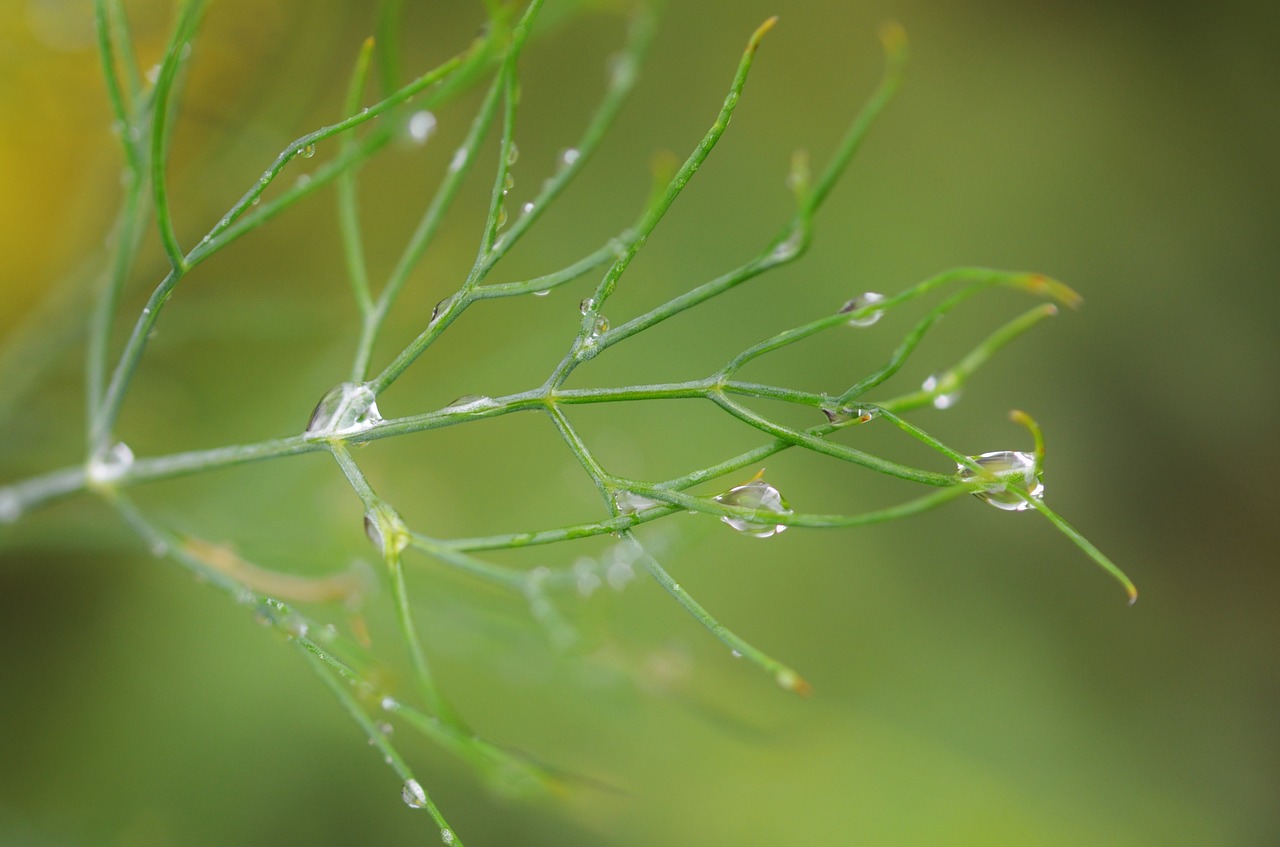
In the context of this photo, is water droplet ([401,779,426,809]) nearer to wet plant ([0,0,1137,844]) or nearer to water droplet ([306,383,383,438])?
wet plant ([0,0,1137,844])

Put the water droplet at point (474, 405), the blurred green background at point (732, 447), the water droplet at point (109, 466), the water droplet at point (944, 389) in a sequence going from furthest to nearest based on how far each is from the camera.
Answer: the blurred green background at point (732, 447) < the water droplet at point (109, 466) < the water droplet at point (474, 405) < the water droplet at point (944, 389)

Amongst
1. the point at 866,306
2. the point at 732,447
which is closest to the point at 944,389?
the point at 866,306

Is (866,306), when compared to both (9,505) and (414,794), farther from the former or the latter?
(9,505)

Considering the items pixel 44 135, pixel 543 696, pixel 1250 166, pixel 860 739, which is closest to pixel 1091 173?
pixel 1250 166

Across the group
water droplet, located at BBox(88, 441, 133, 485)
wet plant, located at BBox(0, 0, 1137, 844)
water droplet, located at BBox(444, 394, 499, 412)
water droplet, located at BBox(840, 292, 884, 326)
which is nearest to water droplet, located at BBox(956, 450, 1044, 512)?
wet plant, located at BBox(0, 0, 1137, 844)

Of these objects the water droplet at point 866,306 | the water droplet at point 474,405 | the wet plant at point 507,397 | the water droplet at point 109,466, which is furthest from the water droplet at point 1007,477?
the water droplet at point 109,466

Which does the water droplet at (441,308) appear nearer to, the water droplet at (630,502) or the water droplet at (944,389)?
the water droplet at (630,502)
